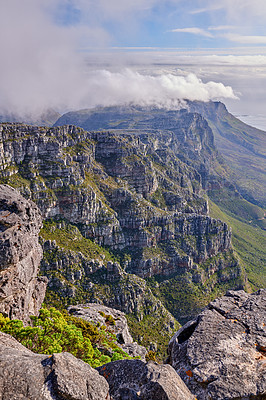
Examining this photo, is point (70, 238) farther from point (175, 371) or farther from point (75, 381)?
point (75, 381)

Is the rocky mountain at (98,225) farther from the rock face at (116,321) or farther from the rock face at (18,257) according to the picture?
the rock face at (18,257)

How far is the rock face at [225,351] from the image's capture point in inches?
969

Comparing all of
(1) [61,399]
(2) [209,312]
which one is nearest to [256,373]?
(2) [209,312]

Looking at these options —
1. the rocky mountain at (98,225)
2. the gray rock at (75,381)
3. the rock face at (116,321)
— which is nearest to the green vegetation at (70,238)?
the rocky mountain at (98,225)

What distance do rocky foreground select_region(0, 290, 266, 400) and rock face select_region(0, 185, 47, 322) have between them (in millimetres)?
16325

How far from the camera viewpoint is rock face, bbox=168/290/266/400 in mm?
24625

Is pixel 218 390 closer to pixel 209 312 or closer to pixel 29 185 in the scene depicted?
pixel 209 312

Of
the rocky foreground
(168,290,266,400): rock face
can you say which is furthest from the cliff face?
the rocky foreground

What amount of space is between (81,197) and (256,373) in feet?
429

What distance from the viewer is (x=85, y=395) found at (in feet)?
71.9

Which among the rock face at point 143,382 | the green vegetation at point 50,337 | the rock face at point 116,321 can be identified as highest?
the rock face at point 143,382

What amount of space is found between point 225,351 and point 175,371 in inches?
217

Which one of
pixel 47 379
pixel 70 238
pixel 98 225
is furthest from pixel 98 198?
pixel 47 379

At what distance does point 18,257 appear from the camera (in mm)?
48844
